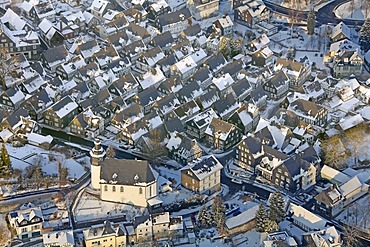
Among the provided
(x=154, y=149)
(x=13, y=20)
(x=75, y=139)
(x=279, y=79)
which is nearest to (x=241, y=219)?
(x=154, y=149)

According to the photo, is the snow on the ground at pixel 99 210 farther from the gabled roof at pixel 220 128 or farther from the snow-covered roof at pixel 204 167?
the gabled roof at pixel 220 128

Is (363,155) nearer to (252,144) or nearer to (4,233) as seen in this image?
(252,144)

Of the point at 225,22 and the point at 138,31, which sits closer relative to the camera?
the point at 138,31

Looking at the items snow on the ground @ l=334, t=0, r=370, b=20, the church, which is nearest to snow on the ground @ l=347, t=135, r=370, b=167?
the church

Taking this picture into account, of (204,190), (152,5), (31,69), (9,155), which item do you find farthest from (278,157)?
(152,5)

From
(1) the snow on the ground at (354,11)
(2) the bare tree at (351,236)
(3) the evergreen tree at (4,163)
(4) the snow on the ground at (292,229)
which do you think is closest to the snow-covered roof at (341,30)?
(1) the snow on the ground at (354,11)
